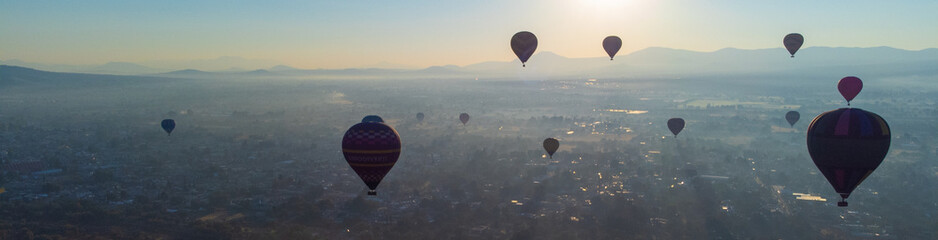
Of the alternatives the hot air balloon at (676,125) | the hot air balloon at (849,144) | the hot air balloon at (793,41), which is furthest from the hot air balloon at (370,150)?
the hot air balloon at (676,125)

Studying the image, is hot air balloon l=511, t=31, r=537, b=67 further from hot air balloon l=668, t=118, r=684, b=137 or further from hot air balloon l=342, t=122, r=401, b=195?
hot air balloon l=668, t=118, r=684, b=137

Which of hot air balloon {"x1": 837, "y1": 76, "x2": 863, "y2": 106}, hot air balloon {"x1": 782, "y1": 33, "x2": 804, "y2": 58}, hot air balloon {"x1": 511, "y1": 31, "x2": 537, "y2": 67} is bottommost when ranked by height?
hot air balloon {"x1": 837, "y1": 76, "x2": 863, "y2": 106}

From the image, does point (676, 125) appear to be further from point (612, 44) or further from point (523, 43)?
point (523, 43)

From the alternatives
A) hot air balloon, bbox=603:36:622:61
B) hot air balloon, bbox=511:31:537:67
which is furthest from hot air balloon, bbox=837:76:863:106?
hot air balloon, bbox=511:31:537:67

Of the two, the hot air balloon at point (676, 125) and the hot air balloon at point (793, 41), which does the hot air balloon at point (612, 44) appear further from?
the hot air balloon at point (676, 125)

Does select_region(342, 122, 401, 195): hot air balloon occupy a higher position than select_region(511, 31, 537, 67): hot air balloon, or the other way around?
select_region(511, 31, 537, 67): hot air balloon

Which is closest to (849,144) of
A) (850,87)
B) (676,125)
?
(850,87)
